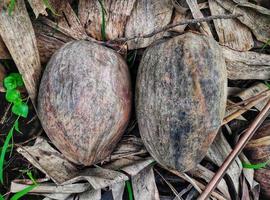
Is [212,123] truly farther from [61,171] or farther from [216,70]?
[61,171]

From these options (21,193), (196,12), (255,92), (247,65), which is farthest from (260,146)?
(21,193)

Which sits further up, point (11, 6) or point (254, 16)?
point (11, 6)

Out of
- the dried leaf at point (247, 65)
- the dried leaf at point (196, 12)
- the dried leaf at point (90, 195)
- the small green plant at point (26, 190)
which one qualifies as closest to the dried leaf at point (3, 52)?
the small green plant at point (26, 190)

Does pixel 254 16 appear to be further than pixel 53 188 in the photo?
Yes

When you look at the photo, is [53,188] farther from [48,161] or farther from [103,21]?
[103,21]

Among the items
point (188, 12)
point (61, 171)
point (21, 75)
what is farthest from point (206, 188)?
point (21, 75)

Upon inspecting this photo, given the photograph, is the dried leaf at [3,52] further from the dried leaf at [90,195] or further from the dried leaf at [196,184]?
the dried leaf at [196,184]
